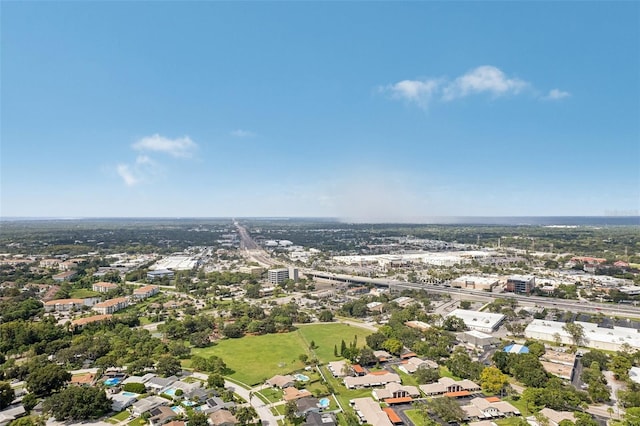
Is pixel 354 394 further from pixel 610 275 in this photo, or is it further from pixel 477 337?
pixel 610 275

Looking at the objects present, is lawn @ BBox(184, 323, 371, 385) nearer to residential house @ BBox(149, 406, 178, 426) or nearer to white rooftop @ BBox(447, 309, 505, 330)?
residential house @ BBox(149, 406, 178, 426)

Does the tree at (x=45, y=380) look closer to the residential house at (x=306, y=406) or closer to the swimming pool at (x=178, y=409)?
the swimming pool at (x=178, y=409)

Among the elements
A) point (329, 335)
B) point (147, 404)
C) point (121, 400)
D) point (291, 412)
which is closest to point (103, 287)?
point (329, 335)

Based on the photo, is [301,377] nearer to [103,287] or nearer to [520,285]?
[520,285]

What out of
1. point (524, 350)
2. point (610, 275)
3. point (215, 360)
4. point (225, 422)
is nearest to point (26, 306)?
point (215, 360)

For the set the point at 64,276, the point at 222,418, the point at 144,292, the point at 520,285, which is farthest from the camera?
the point at 64,276

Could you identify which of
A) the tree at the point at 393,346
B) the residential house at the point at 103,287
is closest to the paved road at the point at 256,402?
the tree at the point at 393,346

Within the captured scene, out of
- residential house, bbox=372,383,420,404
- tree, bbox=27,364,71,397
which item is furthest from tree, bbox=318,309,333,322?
tree, bbox=27,364,71,397
